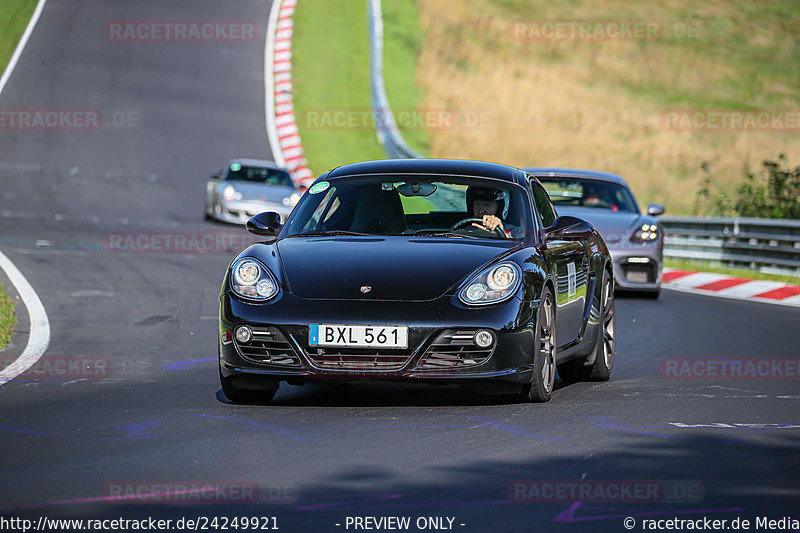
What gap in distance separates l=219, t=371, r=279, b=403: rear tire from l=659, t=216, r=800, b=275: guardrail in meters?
12.9

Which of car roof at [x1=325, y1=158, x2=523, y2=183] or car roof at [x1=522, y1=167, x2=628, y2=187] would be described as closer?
car roof at [x1=325, y1=158, x2=523, y2=183]

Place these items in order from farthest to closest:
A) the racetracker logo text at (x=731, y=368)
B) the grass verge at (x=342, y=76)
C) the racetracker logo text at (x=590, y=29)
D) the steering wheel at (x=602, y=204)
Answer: the racetracker logo text at (x=590, y=29) → the grass verge at (x=342, y=76) → the steering wheel at (x=602, y=204) → the racetracker logo text at (x=731, y=368)

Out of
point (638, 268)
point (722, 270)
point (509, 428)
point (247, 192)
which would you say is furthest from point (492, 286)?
point (247, 192)

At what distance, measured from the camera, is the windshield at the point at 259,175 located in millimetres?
26484

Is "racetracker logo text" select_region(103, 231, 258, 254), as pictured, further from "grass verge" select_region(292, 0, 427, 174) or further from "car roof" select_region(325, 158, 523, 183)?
"car roof" select_region(325, 158, 523, 183)

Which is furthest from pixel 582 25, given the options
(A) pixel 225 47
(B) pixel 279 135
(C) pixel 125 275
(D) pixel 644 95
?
(C) pixel 125 275

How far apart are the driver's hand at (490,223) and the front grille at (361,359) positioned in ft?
4.68

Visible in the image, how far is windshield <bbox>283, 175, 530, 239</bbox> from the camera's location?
28.9 ft

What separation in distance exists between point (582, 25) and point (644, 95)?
7.83 meters

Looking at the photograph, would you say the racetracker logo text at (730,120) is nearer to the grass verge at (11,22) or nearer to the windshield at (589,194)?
the grass verge at (11,22)

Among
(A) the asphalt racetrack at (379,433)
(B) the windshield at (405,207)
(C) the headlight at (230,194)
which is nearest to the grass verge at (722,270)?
(A) the asphalt racetrack at (379,433)

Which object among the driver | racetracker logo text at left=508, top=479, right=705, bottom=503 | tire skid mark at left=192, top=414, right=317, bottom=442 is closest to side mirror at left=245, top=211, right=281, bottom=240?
the driver

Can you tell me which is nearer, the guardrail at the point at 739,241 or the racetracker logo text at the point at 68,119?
the guardrail at the point at 739,241

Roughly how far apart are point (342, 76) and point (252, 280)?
31.4 metres
